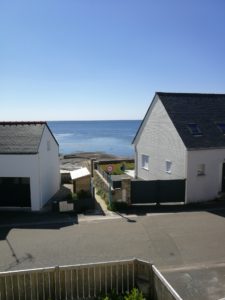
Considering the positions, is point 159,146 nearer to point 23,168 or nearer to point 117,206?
point 117,206

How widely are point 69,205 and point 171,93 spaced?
36.7 ft

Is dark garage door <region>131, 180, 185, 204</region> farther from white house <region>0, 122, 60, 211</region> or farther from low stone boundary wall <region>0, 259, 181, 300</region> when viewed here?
low stone boundary wall <region>0, 259, 181, 300</region>

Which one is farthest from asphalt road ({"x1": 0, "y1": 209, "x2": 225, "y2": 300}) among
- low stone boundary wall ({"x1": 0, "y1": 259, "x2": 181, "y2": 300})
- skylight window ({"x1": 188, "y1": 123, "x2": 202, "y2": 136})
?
skylight window ({"x1": 188, "y1": 123, "x2": 202, "y2": 136})

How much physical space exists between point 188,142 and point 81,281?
12.6 meters

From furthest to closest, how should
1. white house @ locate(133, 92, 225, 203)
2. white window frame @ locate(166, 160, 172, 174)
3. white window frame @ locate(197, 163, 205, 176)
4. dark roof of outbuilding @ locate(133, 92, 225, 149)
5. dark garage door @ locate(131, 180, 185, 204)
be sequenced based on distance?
1. white window frame @ locate(166, 160, 172, 174)
2. dark roof of outbuilding @ locate(133, 92, 225, 149)
3. white window frame @ locate(197, 163, 205, 176)
4. white house @ locate(133, 92, 225, 203)
5. dark garage door @ locate(131, 180, 185, 204)

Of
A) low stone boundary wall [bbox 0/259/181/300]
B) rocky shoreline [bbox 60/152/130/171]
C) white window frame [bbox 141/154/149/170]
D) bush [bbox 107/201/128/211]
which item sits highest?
white window frame [bbox 141/154/149/170]

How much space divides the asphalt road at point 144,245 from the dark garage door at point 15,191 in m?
2.99

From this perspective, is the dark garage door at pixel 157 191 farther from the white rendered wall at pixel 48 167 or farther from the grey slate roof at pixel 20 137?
the grey slate roof at pixel 20 137

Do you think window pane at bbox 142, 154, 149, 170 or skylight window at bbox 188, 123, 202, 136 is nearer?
skylight window at bbox 188, 123, 202, 136

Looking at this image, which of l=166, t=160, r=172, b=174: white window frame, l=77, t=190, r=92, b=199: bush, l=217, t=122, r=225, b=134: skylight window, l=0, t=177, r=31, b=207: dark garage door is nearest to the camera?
l=0, t=177, r=31, b=207: dark garage door

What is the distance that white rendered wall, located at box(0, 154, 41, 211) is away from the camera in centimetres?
1773

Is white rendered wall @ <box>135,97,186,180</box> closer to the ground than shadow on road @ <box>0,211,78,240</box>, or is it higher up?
higher up

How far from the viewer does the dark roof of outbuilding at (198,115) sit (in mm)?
19719

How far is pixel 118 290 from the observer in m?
8.87
